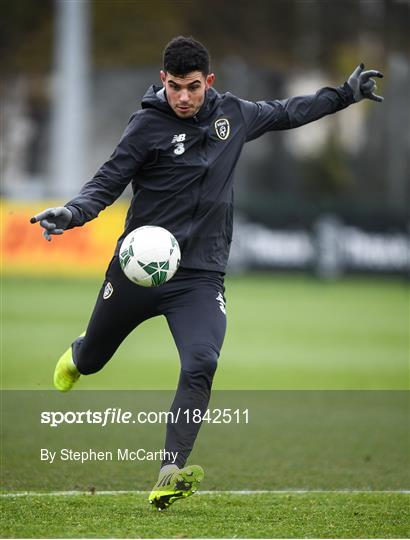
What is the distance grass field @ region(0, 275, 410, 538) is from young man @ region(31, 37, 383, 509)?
63cm

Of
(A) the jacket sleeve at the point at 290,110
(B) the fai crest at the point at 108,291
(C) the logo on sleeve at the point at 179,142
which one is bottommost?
(B) the fai crest at the point at 108,291

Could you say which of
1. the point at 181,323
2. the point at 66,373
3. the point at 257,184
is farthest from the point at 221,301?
the point at 257,184

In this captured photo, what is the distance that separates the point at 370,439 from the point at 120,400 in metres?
2.73

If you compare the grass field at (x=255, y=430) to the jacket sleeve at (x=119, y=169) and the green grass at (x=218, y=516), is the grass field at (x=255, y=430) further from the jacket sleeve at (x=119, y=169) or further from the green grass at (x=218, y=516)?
the jacket sleeve at (x=119, y=169)

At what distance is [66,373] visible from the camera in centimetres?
764

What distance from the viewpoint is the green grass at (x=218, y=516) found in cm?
578

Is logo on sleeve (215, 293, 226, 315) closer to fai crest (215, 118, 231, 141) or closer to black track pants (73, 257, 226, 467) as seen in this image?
black track pants (73, 257, 226, 467)

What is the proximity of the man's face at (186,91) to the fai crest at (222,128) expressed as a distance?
213 mm

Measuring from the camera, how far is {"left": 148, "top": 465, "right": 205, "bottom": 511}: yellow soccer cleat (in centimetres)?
604

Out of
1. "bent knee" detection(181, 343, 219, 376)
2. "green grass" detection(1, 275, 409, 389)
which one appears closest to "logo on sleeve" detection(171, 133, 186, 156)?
"bent knee" detection(181, 343, 219, 376)

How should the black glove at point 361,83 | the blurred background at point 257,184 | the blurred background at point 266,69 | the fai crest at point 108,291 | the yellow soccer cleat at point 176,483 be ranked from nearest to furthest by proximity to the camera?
A: 1. the yellow soccer cleat at point 176,483
2. the fai crest at point 108,291
3. the black glove at point 361,83
4. the blurred background at point 257,184
5. the blurred background at point 266,69

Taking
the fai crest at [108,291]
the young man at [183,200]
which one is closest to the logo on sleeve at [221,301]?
the young man at [183,200]

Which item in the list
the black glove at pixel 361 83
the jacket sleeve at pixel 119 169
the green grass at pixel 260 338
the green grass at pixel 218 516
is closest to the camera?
the green grass at pixel 218 516

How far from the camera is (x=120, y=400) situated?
10.9m
